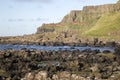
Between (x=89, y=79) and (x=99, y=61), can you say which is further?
(x=99, y=61)

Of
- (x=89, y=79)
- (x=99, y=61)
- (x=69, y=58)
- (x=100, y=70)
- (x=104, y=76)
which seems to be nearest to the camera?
(x=89, y=79)

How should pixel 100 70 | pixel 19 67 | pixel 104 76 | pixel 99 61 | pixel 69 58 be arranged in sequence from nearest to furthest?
pixel 104 76, pixel 100 70, pixel 19 67, pixel 99 61, pixel 69 58

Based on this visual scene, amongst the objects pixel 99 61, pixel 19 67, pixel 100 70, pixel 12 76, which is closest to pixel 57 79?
Answer: pixel 12 76

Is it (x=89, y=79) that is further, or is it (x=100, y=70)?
(x=100, y=70)

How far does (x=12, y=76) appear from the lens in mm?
78125

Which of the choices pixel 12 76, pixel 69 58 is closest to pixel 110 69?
pixel 12 76

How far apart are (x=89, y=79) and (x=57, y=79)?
654 centimetres

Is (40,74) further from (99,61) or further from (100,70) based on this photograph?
(99,61)

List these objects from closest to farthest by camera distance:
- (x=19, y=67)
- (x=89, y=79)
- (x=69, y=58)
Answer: (x=89, y=79), (x=19, y=67), (x=69, y=58)

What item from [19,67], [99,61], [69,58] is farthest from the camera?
[69,58]

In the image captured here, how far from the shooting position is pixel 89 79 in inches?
2852

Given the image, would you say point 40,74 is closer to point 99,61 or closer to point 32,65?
point 32,65

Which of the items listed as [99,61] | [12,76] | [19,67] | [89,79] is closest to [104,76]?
[89,79]

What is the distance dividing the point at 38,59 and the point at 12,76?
146ft
